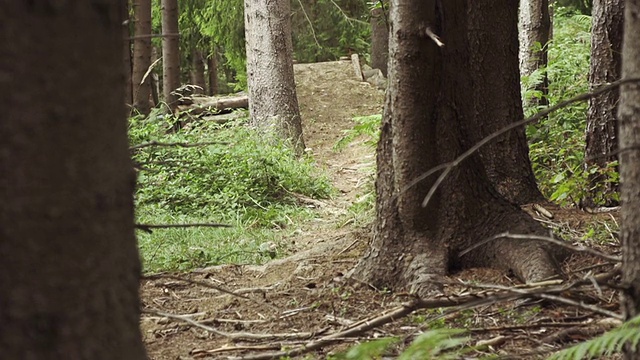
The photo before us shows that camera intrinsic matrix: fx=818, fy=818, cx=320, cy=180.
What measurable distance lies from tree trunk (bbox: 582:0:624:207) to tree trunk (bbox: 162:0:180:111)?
832cm

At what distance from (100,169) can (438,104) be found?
3.39 metres

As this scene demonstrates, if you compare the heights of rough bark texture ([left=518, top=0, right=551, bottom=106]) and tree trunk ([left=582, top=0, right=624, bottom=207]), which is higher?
rough bark texture ([left=518, top=0, right=551, bottom=106])

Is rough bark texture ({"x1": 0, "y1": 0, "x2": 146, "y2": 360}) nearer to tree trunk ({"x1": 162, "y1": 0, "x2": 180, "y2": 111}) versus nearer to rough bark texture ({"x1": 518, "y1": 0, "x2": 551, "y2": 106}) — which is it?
rough bark texture ({"x1": 518, "y1": 0, "x2": 551, "y2": 106})

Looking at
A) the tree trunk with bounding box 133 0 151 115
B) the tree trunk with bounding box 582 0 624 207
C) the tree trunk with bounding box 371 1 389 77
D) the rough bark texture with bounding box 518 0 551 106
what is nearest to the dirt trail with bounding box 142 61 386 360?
the tree trunk with bounding box 582 0 624 207

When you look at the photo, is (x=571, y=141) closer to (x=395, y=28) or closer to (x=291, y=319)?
(x=395, y=28)

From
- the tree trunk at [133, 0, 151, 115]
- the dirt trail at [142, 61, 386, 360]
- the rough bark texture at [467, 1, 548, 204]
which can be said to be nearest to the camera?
the dirt trail at [142, 61, 386, 360]

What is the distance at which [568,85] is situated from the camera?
9711 millimetres

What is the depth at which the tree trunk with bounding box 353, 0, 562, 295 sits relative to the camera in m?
4.67

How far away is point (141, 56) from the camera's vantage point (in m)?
14.2

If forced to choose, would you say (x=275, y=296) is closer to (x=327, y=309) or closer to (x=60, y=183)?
(x=327, y=309)

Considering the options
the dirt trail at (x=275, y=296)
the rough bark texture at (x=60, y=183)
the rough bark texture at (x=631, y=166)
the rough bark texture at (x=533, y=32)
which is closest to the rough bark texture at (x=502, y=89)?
the dirt trail at (x=275, y=296)

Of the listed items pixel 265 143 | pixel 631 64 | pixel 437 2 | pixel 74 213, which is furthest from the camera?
pixel 265 143

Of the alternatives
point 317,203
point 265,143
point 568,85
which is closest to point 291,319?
point 317,203

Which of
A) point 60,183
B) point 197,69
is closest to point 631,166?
point 60,183
